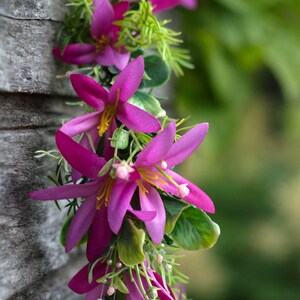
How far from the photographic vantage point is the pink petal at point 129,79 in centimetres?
39

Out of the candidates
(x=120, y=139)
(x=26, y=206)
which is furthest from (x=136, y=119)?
(x=26, y=206)

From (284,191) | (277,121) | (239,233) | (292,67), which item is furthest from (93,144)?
(277,121)

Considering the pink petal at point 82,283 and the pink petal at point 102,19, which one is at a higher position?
the pink petal at point 102,19

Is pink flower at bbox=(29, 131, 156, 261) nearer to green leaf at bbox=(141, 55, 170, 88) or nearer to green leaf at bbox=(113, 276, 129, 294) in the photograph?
green leaf at bbox=(113, 276, 129, 294)

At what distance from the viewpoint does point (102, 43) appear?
1.59 feet

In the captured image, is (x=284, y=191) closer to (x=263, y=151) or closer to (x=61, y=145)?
(x=263, y=151)

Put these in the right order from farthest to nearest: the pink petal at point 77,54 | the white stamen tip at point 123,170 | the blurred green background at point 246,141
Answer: the blurred green background at point 246,141, the pink petal at point 77,54, the white stamen tip at point 123,170

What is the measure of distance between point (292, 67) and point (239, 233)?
0.67 metres

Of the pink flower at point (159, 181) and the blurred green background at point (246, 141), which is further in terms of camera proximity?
the blurred green background at point (246, 141)

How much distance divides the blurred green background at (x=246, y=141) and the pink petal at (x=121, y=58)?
0.53 m

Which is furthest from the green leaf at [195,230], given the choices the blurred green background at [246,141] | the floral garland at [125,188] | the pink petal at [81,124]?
the blurred green background at [246,141]

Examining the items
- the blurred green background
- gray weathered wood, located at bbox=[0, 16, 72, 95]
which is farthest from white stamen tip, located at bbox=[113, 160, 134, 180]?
the blurred green background

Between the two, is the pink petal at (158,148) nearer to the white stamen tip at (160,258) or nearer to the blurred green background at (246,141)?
the white stamen tip at (160,258)

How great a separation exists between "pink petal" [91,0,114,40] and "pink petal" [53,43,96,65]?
13 mm
